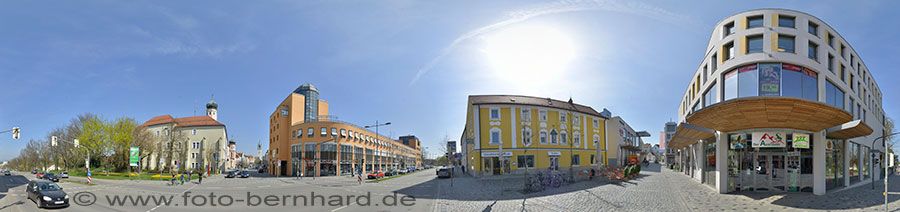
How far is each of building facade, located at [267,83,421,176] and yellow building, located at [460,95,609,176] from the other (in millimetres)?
23596

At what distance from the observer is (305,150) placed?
211 feet

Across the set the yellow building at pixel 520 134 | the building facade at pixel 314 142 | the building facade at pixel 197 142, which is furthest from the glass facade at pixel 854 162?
the building facade at pixel 197 142

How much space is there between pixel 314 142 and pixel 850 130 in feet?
194

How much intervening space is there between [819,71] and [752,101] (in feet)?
41.2

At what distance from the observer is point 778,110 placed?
51.9ft

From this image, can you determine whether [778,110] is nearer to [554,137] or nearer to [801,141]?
[801,141]

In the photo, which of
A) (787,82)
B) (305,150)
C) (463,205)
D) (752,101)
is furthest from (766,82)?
(305,150)

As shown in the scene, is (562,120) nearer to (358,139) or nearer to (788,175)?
(788,175)

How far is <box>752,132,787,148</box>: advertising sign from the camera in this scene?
63.4ft

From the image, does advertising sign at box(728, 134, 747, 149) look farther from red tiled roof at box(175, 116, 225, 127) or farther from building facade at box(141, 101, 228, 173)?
red tiled roof at box(175, 116, 225, 127)

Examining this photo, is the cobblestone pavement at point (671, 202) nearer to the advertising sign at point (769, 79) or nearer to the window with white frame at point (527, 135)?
the advertising sign at point (769, 79)

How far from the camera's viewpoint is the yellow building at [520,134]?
44.0 meters

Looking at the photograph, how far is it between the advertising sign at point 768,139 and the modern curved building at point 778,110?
36 millimetres

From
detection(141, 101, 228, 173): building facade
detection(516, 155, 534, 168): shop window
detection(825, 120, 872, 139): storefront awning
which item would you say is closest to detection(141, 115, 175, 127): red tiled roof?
detection(141, 101, 228, 173): building facade
